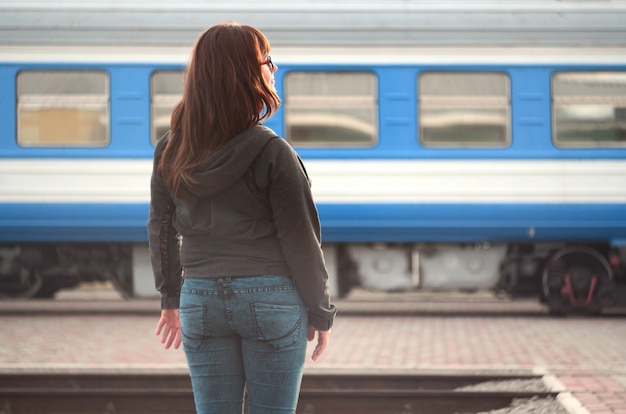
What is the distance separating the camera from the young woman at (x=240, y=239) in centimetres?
267

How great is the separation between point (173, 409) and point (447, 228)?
4946 mm

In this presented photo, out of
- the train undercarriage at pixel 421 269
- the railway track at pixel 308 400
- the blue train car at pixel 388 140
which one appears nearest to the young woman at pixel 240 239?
the railway track at pixel 308 400

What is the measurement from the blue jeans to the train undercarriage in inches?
310

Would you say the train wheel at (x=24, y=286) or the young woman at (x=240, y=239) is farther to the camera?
the train wheel at (x=24, y=286)

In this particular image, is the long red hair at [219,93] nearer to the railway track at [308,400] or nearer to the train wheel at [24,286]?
the railway track at [308,400]

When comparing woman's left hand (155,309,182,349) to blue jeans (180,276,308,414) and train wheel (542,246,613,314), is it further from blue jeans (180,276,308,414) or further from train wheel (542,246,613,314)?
train wheel (542,246,613,314)

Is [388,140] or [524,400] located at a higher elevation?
[388,140]

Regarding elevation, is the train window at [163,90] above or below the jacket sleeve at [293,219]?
above

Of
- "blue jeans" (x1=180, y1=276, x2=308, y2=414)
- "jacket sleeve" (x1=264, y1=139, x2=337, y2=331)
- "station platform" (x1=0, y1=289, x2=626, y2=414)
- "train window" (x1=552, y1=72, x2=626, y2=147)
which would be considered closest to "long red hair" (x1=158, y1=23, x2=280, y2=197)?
"jacket sleeve" (x1=264, y1=139, x2=337, y2=331)

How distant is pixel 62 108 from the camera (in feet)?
35.3

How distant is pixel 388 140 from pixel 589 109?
2151 millimetres

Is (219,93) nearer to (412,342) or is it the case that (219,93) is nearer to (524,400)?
(524,400)

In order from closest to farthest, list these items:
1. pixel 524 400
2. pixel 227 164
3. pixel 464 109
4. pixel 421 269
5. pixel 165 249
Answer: pixel 227 164 → pixel 165 249 → pixel 524 400 → pixel 464 109 → pixel 421 269

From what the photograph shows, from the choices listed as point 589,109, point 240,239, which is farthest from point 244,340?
point 589,109
